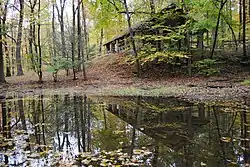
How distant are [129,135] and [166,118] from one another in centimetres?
227

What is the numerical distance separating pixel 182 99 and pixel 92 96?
5209 mm

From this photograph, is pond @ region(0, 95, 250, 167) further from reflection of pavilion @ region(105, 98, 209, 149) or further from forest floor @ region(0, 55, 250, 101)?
forest floor @ region(0, 55, 250, 101)

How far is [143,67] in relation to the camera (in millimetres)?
24000

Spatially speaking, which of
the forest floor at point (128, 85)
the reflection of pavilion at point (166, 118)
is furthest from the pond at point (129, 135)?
the forest floor at point (128, 85)

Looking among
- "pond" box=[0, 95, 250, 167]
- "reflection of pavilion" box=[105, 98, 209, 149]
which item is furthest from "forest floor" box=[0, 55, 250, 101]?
"pond" box=[0, 95, 250, 167]

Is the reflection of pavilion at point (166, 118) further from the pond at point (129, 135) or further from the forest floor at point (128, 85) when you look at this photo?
the forest floor at point (128, 85)

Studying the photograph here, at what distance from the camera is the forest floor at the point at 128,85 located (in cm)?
1497

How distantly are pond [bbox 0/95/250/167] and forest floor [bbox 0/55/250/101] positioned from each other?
3.89 m

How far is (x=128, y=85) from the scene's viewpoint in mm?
18859

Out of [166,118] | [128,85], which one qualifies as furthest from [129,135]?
[128,85]

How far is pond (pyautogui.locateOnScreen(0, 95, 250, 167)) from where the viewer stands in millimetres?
4977

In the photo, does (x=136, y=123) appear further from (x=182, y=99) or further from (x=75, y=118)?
(x=182, y=99)

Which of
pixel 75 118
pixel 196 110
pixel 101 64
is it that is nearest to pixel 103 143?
pixel 75 118

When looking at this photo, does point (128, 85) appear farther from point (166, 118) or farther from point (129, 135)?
point (129, 135)
